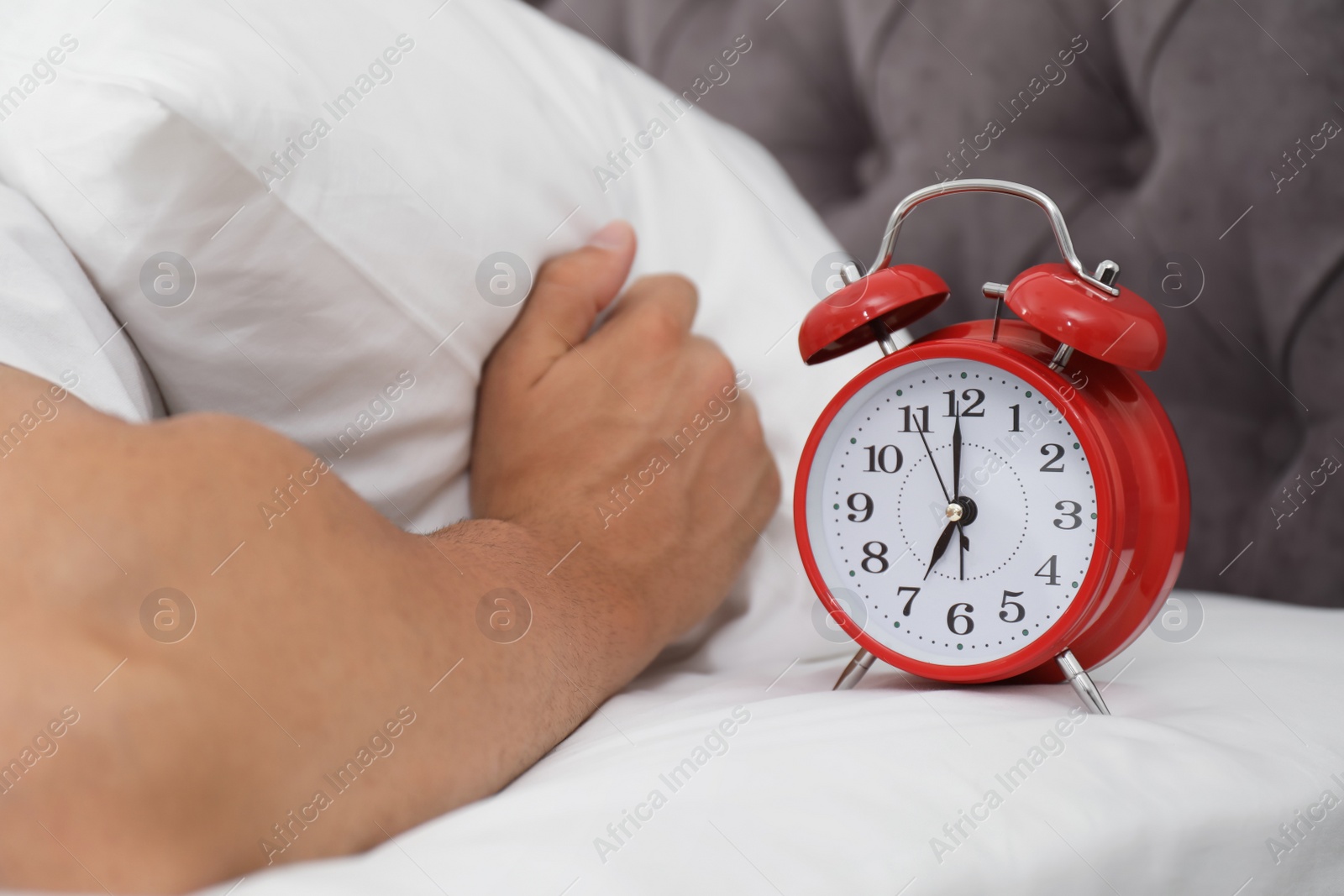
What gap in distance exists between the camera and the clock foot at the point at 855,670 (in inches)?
27.0

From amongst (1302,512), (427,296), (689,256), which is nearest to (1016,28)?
(689,256)

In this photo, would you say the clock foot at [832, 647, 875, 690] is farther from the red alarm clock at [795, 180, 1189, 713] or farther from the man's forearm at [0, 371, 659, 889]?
the man's forearm at [0, 371, 659, 889]

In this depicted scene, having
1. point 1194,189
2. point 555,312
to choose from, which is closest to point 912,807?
point 555,312

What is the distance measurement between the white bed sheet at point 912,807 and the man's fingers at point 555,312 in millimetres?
323

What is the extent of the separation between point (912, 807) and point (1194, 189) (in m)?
0.82

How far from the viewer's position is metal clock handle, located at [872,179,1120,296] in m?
0.61

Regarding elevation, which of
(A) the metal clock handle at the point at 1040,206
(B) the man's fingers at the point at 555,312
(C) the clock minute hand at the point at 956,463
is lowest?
(C) the clock minute hand at the point at 956,463

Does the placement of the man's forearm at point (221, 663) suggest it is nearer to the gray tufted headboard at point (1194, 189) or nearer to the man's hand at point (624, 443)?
the man's hand at point (624, 443)

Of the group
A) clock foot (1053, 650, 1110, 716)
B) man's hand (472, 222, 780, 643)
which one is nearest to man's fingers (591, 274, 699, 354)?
man's hand (472, 222, 780, 643)

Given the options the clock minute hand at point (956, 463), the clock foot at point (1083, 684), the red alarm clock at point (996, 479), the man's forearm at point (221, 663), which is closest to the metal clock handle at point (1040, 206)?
the red alarm clock at point (996, 479)

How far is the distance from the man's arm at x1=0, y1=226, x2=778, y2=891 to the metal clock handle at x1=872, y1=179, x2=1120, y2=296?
0.34 metres

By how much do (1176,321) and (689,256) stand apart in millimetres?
529

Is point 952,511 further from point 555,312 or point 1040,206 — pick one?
point 555,312

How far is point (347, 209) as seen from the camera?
66 cm
